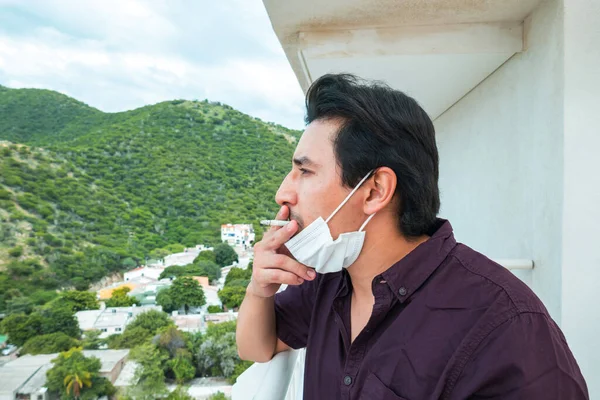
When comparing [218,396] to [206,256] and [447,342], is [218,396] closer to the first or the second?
[206,256]

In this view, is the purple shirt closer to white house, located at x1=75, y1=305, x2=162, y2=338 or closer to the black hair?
the black hair

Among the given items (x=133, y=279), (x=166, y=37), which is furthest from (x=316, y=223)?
(x=166, y=37)

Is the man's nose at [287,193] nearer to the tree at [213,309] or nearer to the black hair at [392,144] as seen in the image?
the black hair at [392,144]

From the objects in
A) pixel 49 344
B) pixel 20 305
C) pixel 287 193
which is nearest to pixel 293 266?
pixel 287 193

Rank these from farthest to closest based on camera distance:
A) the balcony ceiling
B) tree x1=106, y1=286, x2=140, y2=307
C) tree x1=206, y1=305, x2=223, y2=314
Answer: tree x1=206, y1=305, x2=223, y2=314 → tree x1=106, y1=286, x2=140, y2=307 → the balcony ceiling

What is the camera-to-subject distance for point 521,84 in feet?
4.90

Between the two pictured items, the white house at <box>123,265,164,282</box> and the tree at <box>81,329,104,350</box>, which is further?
the white house at <box>123,265,164,282</box>

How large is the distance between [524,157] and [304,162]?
1059mm

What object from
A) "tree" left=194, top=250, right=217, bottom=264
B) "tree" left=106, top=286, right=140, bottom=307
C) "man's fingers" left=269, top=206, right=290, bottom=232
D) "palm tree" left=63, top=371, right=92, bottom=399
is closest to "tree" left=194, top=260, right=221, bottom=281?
"tree" left=194, top=250, right=217, bottom=264

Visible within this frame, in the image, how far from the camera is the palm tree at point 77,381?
32.3 ft

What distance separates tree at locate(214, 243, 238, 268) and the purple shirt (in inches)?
636

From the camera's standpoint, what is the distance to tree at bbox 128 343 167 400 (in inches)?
418

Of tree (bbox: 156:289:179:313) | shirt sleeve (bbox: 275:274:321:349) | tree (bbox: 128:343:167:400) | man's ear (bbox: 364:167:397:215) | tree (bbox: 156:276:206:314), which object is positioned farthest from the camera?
tree (bbox: 156:276:206:314)

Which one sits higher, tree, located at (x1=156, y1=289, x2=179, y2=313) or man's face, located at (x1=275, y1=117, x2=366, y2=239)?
man's face, located at (x1=275, y1=117, x2=366, y2=239)
